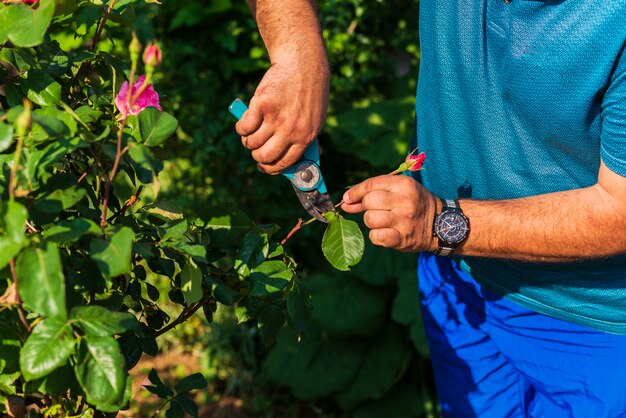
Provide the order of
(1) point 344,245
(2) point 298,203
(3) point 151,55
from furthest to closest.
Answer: (2) point 298,203 → (1) point 344,245 → (3) point 151,55

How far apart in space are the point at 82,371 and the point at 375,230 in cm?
71

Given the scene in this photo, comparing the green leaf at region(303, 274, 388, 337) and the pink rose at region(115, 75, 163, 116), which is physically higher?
the pink rose at region(115, 75, 163, 116)

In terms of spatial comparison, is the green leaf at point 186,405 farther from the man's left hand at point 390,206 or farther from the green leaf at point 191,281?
the man's left hand at point 390,206

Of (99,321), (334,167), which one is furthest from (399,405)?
(99,321)

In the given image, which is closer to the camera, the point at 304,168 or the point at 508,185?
the point at 304,168

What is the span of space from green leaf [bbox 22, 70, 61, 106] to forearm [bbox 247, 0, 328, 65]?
0.63 m

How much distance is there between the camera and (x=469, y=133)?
1.96 m

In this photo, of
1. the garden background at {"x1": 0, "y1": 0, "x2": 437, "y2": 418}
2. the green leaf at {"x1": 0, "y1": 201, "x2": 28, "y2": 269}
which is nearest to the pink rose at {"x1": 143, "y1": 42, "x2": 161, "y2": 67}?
the green leaf at {"x1": 0, "y1": 201, "x2": 28, "y2": 269}

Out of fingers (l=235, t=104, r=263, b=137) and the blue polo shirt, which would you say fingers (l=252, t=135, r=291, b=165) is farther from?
the blue polo shirt

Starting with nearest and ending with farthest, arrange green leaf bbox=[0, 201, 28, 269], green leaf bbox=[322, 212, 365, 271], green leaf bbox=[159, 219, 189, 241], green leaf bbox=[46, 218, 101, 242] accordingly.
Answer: green leaf bbox=[0, 201, 28, 269]
green leaf bbox=[46, 218, 101, 242]
green leaf bbox=[159, 219, 189, 241]
green leaf bbox=[322, 212, 365, 271]

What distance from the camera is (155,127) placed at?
1.26 m

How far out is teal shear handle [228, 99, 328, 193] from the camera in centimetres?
170

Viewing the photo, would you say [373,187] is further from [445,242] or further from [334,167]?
[334,167]

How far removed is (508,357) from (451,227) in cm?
74
